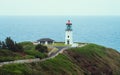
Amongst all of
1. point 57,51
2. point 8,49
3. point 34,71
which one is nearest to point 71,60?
point 57,51

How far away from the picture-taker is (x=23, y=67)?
55531mm

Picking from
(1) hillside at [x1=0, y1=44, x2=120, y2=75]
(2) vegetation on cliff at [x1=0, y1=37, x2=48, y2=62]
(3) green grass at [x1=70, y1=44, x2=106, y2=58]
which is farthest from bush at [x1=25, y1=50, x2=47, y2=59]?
(3) green grass at [x1=70, y1=44, x2=106, y2=58]

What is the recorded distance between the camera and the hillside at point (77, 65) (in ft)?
180

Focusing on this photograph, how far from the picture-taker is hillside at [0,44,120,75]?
54.9 m

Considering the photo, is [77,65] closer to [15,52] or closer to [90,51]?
[90,51]

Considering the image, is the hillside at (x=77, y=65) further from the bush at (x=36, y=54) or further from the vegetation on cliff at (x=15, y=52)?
the vegetation on cliff at (x=15, y=52)

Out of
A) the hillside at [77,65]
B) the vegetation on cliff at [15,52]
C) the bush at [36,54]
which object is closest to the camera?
the hillside at [77,65]

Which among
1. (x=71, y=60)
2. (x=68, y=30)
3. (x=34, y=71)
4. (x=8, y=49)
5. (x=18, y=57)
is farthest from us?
(x=68, y=30)

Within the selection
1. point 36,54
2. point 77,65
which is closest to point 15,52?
point 36,54

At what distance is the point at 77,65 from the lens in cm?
7031

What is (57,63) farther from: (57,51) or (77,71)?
(57,51)

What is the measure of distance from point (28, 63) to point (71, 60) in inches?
560

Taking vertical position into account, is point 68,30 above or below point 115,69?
above

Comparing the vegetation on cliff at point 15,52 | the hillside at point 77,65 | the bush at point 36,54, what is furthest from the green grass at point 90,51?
the bush at point 36,54
